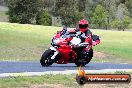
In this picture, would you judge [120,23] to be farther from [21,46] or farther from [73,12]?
[21,46]

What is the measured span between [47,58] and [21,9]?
60968 mm

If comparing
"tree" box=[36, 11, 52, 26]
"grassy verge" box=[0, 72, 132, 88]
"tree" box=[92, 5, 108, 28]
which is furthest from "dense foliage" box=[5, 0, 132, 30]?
"grassy verge" box=[0, 72, 132, 88]

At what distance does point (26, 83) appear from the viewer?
1063cm

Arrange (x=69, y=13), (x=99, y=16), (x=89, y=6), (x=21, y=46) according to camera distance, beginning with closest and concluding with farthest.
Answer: (x=21, y=46)
(x=69, y=13)
(x=99, y=16)
(x=89, y=6)

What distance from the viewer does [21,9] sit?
246 feet

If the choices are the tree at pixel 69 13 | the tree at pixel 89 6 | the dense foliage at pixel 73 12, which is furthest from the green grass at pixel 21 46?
the tree at pixel 89 6

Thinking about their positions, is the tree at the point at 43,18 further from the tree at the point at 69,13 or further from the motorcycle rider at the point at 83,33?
the motorcycle rider at the point at 83,33

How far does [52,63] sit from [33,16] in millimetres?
62075

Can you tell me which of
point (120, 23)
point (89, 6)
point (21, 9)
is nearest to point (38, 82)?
point (21, 9)

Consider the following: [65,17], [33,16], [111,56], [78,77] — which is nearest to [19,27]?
[111,56]

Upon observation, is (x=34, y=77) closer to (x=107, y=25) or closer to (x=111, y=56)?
(x=111, y=56)

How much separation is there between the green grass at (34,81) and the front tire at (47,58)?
106 inches

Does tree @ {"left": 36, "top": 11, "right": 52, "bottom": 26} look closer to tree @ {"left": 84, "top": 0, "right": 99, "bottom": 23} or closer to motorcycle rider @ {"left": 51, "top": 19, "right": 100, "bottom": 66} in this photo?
tree @ {"left": 84, "top": 0, "right": 99, "bottom": 23}

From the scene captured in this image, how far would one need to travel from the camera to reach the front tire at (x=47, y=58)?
14.7 metres
